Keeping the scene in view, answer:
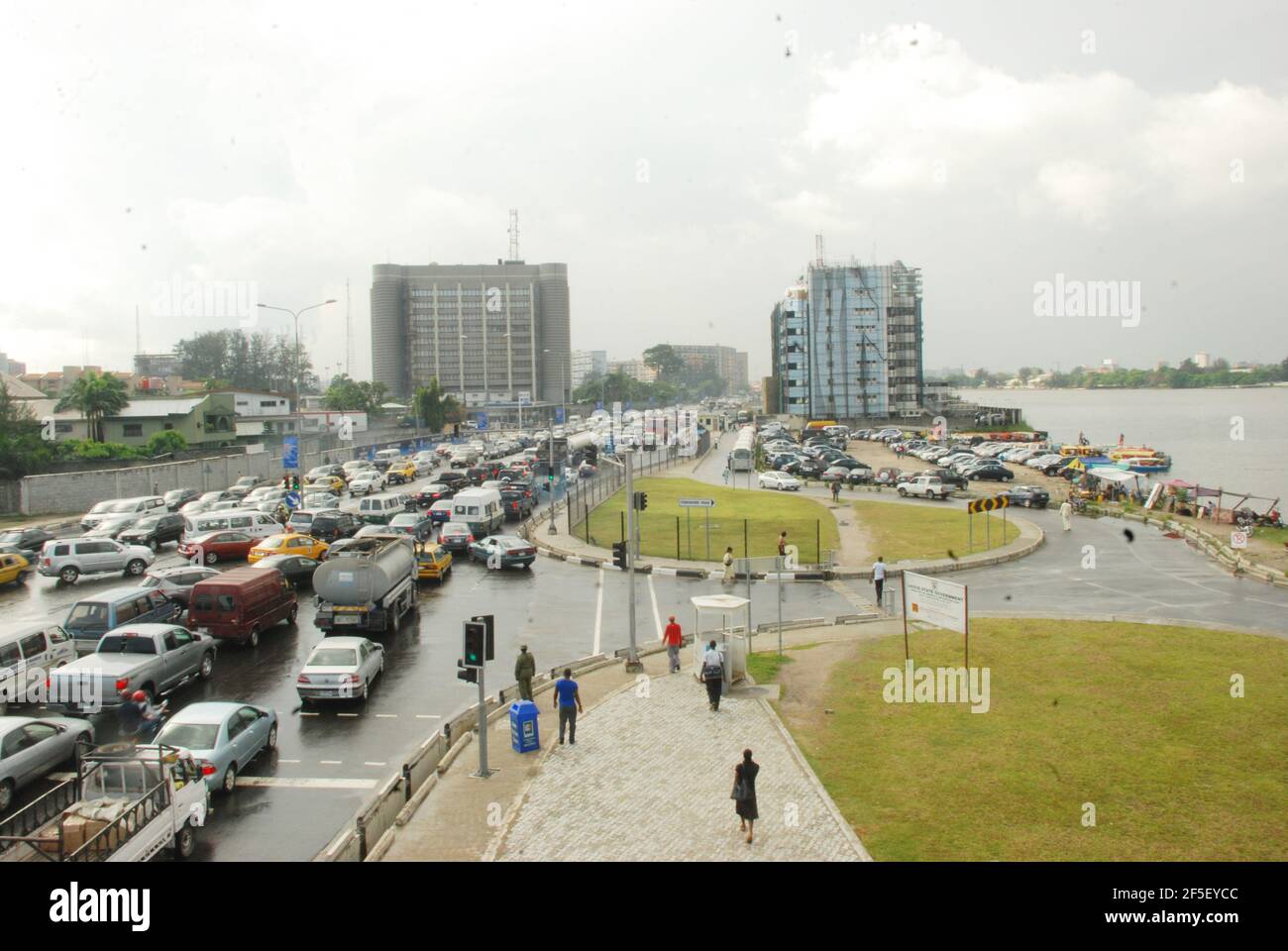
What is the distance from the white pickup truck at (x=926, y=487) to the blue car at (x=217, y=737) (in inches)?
1869

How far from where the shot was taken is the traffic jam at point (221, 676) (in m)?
11.8

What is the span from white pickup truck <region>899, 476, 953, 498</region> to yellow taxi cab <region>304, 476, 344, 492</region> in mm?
34430

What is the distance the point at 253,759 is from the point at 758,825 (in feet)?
27.5

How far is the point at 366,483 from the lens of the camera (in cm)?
5709

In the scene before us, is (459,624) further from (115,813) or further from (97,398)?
(97,398)

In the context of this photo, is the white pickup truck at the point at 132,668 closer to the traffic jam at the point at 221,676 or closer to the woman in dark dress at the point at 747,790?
the traffic jam at the point at 221,676

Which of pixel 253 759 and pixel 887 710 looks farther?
pixel 887 710

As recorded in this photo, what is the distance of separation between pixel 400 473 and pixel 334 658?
158 feet

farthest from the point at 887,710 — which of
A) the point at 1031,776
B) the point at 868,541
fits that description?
the point at 868,541

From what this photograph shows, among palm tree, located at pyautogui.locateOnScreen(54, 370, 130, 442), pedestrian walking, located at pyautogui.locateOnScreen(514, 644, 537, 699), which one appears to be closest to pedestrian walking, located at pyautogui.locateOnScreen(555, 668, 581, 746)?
pedestrian walking, located at pyautogui.locateOnScreen(514, 644, 537, 699)

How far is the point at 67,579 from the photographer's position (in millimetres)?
32406

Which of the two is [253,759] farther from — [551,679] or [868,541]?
[868,541]

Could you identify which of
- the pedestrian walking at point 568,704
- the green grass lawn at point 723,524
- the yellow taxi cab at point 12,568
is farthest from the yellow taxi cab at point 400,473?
the pedestrian walking at point 568,704
